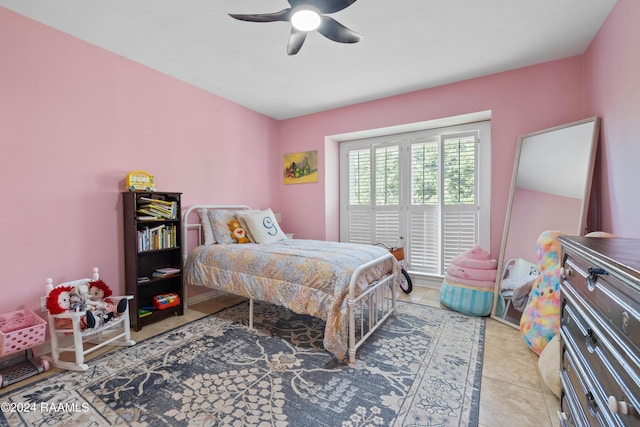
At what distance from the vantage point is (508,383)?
5.87ft

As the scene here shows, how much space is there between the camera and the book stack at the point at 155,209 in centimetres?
268

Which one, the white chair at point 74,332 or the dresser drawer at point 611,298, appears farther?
the white chair at point 74,332

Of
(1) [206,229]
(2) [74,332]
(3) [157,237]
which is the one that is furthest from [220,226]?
(2) [74,332]

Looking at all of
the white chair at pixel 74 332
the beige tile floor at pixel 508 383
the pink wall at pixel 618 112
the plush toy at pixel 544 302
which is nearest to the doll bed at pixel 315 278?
the beige tile floor at pixel 508 383

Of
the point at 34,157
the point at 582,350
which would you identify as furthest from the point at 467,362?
the point at 34,157

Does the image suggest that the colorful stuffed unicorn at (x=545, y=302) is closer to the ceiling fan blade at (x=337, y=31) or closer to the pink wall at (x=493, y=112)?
the pink wall at (x=493, y=112)

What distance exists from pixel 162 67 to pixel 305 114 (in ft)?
6.73

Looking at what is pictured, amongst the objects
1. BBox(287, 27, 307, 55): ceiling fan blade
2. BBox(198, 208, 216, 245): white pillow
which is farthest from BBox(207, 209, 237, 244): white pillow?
BBox(287, 27, 307, 55): ceiling fan blade

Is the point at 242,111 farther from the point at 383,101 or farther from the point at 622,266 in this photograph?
the point at 622,266

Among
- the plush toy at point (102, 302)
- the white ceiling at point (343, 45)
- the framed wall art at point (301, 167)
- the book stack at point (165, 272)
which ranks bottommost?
the plush toy at point (102, 302)

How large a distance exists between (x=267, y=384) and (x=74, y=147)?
2.53 metres

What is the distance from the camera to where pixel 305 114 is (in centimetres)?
438

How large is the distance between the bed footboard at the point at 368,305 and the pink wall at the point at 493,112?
1378 millimetres

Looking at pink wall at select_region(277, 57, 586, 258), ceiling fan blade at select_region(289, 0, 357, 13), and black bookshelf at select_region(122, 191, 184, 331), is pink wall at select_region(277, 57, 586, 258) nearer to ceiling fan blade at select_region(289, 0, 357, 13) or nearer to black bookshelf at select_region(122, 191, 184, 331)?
black bookshelf at select_region(122, 191, 184, 331)
